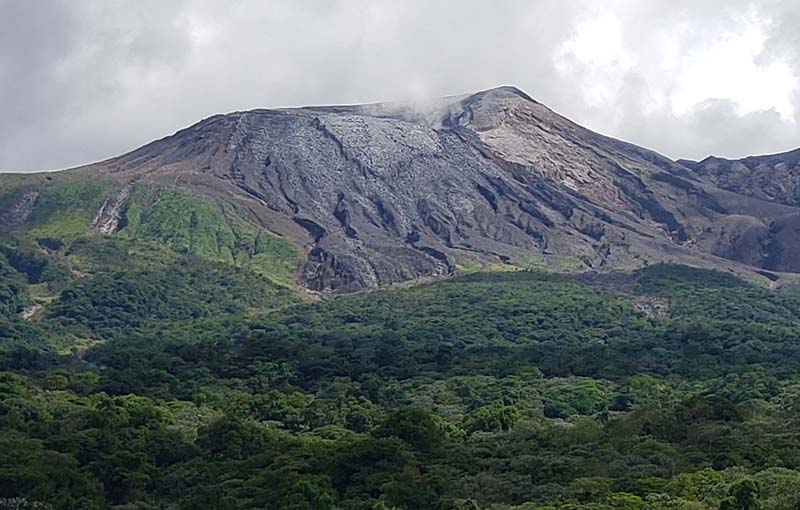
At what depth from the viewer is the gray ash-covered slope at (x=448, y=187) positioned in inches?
6521

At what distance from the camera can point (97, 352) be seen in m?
108

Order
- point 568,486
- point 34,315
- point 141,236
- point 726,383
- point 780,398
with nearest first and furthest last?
point 568,486
point 780,398
point 726,383
point 34,315
point 141,236

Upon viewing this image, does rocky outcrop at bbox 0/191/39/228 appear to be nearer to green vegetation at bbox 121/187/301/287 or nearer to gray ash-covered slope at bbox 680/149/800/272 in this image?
green vegetation at bbox 121/187/301/287

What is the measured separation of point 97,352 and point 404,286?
43.3 meters

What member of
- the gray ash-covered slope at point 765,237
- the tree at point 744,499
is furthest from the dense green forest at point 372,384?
the gray ash-covered slope at point 765,237

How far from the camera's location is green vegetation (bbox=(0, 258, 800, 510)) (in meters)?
54.4

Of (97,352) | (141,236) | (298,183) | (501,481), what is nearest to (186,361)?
(97,352)

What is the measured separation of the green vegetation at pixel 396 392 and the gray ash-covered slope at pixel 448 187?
2045 cm

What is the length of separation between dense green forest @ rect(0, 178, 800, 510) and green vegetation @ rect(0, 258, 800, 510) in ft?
0.63

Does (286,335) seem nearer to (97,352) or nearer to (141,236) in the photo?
(97,352)

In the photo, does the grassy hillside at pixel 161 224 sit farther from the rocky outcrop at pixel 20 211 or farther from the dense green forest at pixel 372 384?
the dense green forest at pixel 372 384

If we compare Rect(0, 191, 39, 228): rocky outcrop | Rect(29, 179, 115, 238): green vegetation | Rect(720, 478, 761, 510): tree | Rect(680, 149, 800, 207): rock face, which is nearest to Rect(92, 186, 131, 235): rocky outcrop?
Rect(29, 179, 115, 238): green vegetation

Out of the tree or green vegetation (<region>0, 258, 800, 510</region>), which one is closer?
the tree

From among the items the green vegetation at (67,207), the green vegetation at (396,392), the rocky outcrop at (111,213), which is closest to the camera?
the green vegetation at (396,392)
